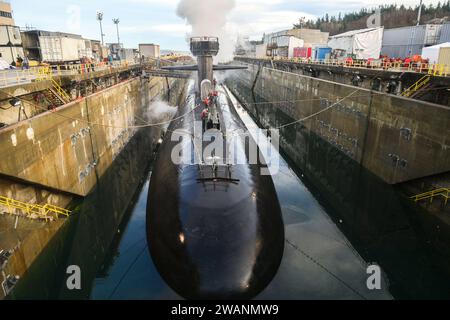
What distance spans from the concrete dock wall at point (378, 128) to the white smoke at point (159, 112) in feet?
65.1

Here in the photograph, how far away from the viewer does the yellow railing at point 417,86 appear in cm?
2191

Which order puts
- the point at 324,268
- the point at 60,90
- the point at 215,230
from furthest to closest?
the point at 60,90 < the point at 324,268 < the point at 215,230

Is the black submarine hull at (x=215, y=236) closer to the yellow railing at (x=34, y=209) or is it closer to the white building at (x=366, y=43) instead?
the yellow railing at (x=34, y=209)

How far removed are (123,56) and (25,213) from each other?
71388 mm

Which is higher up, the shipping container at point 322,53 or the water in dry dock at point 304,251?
the shipping container at point 322,53

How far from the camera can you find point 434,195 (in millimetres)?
18422

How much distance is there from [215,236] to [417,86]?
64.7 ft

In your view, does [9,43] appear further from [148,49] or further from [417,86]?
[148,49]

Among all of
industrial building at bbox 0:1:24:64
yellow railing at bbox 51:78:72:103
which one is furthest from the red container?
yellow railing at bbox 51:78:72:103

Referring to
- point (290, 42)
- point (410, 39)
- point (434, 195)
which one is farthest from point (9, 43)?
Answer: point (290, 42)

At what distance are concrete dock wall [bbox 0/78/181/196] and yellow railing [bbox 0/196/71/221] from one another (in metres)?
1.12

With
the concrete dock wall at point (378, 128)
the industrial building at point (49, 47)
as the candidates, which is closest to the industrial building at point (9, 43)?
the industrial building at point (49, 47)
